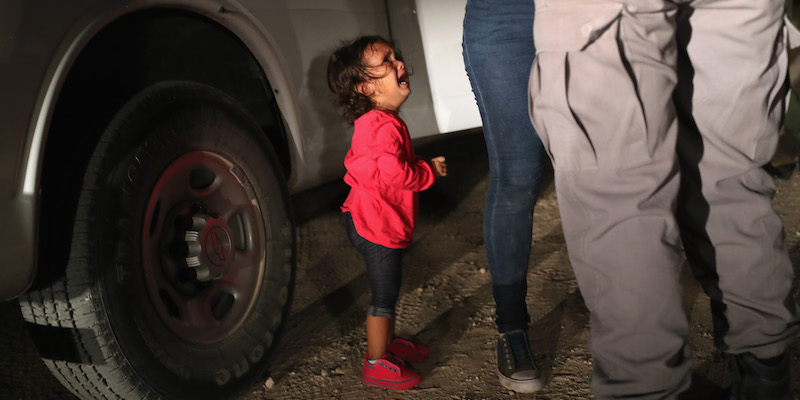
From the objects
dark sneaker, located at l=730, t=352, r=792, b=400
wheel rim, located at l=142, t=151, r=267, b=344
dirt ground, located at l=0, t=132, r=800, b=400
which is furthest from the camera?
dirt ground, located at l=0, t=132, r=800, b=400

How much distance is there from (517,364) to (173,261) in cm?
103

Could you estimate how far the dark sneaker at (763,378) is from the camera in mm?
1592

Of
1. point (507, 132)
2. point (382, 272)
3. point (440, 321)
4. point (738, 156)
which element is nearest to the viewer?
point (738, 156)

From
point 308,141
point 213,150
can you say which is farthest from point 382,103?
point 213,150

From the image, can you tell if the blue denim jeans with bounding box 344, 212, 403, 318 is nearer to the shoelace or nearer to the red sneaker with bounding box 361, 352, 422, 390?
the red sneaker with bounding box 361, 352, 422, 390

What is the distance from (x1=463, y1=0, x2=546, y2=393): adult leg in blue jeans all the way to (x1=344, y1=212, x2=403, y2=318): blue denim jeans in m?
0.33

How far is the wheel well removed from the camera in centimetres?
165

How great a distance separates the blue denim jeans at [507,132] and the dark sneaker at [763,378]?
63cm

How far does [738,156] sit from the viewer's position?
1.53 meters

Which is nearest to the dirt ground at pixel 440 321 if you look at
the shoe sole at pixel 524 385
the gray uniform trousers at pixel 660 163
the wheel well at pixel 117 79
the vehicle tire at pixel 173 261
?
the shoe sole at pixel 524 385

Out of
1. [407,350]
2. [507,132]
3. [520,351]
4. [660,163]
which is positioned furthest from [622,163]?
[407,350]

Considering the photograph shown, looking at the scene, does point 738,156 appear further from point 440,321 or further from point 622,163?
point 440,321

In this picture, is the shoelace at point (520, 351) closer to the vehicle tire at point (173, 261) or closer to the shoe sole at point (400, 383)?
the shoe sole at point (400, 383)

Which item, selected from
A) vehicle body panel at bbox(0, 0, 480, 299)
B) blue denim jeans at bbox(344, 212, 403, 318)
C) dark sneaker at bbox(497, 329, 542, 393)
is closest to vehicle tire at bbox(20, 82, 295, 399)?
Answer: vehicle body panel at bbox(0, 0, 480, 299)
